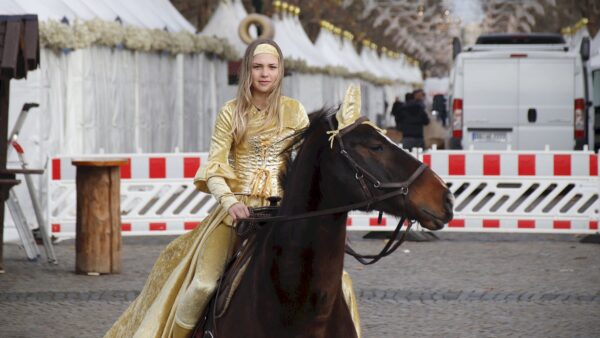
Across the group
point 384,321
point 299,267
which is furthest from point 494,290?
point 299,267

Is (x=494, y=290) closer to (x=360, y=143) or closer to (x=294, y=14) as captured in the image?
(x=360, y=143)

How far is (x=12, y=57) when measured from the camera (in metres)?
11.5

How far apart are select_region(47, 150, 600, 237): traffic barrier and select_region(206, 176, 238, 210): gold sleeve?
9311 millimetres

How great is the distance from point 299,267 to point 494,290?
6.35 m

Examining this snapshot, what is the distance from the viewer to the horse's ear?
4.96 metres

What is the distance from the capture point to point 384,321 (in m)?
9.39

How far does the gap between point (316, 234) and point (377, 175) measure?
350 millimetres

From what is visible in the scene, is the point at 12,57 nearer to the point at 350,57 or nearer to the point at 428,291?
the point at 428,291

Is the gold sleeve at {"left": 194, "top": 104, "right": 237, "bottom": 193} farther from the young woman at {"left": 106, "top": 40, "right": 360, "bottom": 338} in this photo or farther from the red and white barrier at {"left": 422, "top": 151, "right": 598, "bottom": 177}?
the red and white barrier at {"left": 422, "top": 151, "right": 598, "bottom": 177}

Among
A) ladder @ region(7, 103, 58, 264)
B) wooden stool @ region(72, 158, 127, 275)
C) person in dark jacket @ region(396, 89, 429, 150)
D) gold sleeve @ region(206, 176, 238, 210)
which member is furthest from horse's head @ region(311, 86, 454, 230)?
person in dark jacket @ region(396, 89, 429, 150)

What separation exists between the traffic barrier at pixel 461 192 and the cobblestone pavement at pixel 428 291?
0.94ft

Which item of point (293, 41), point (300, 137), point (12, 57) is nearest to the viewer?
point (300, 137)

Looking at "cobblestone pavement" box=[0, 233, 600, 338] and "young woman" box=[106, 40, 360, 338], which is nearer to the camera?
"young woman" box=[106, 40, 360, 338]

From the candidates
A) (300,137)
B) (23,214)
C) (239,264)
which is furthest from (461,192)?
(300,137)
